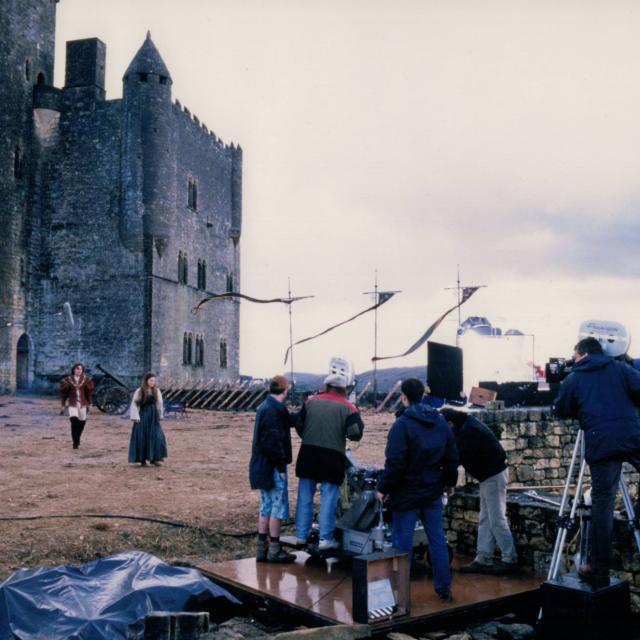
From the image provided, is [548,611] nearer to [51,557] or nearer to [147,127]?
[51,557]

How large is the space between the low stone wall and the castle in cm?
2520

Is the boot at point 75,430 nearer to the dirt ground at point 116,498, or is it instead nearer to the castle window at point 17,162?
the dirt ground at point 116,498

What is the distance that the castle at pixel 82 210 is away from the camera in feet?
110

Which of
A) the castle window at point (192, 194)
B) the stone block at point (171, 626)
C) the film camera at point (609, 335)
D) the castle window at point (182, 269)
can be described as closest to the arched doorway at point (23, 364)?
the castle window at point (182, 269)

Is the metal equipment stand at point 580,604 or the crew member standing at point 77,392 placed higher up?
the crew member standing at point 77,392

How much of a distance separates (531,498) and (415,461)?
8.63 ft

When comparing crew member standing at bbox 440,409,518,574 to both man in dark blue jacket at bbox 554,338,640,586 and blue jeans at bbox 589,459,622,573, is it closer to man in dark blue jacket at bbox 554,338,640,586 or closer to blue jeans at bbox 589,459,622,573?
man in dark blue jacket at bbox 554,338,640,586

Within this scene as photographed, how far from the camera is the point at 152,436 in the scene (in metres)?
13.8

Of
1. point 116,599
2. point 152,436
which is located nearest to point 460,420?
point 116,599

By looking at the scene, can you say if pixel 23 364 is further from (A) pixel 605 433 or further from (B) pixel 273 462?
(A) pixel 605 433

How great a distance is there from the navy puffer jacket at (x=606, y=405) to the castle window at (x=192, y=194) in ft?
113

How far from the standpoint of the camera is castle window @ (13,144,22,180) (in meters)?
33.3

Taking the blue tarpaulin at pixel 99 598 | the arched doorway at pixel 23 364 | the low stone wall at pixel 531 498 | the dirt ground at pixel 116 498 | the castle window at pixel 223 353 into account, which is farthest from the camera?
the castle window at pixel 223 353

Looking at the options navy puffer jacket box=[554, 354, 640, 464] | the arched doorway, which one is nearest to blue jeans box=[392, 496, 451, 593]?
navy puffer jacket box=[554, 354, 640, 464]
